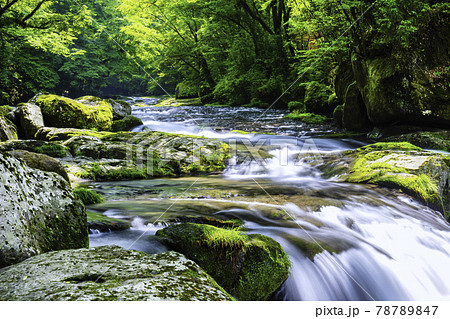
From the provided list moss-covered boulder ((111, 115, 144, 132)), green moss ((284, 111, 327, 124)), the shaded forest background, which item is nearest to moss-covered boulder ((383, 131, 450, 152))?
the shaded forest background

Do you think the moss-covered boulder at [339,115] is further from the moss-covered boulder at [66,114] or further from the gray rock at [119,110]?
the moss-covered boulder at [66,114]

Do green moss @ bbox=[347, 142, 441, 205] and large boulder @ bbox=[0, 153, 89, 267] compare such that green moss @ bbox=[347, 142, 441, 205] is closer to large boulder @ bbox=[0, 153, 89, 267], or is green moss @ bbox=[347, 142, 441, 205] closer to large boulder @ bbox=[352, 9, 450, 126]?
large boulder @ bbox=[352, 9, 450, 126]

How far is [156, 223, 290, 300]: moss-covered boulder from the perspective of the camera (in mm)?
2455

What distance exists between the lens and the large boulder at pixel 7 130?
7.81m

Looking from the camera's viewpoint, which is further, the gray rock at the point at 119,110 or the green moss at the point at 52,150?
the gray rock at the point at 119,110

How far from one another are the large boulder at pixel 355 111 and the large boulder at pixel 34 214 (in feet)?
33.1

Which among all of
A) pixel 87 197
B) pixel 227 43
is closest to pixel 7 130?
pixel 87 197

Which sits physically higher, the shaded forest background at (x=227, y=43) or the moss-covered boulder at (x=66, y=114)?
the shaded forest background at (x=227, y=43)

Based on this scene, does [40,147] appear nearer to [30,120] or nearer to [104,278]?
[30,120]

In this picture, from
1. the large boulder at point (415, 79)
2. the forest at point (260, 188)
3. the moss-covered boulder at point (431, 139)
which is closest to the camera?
the forest at point (260, 188)

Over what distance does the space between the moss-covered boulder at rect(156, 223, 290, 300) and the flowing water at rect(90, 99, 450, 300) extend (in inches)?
7.0

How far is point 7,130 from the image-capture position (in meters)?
8.09

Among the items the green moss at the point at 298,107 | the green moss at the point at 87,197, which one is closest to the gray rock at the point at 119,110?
the green moss at the point at 87,197

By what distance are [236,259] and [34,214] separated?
1.64m
